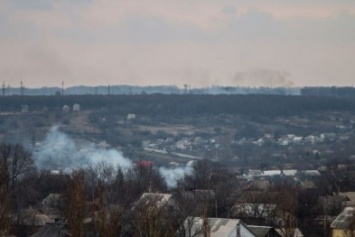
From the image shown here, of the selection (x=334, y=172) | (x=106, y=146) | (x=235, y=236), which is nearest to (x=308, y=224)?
(x=235, y=236)

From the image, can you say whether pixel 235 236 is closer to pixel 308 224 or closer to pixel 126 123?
pixel 308 224

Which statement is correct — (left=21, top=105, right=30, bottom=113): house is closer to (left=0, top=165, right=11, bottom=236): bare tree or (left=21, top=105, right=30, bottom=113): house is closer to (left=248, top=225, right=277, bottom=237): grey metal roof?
(left=248, top=225, right=277, bottom=237): grey metal roof

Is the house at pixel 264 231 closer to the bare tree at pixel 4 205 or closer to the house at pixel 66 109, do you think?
the bare tree at pixel 4 205

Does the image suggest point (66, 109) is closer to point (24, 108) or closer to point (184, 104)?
point (24, 108)

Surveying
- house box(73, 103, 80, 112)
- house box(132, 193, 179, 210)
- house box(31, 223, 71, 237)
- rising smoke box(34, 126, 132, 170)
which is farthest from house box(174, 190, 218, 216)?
house box(73, 103, 80, 112)

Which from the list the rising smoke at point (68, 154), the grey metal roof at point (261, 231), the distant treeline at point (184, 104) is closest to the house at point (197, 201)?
the grey metal roof at point (261, 231)

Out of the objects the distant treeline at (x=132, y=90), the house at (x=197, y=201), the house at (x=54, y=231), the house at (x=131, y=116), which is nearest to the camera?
the house at (x=54, y=231)
